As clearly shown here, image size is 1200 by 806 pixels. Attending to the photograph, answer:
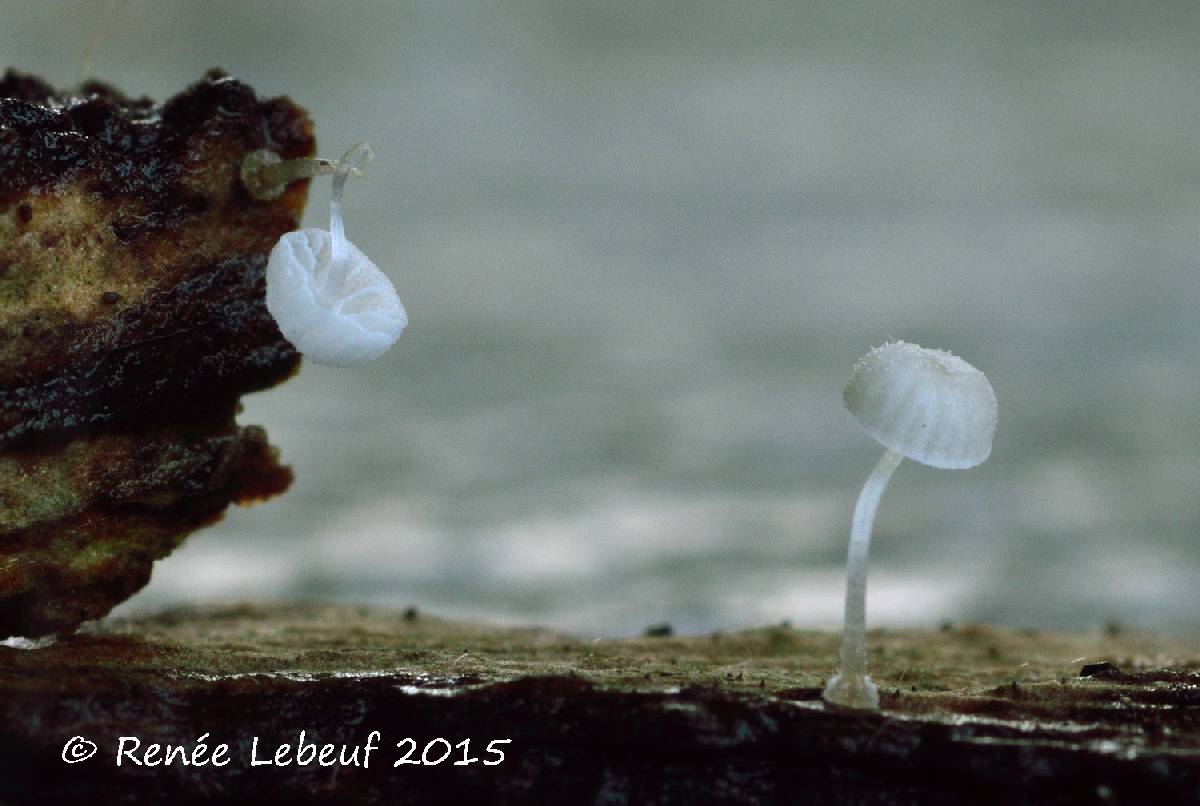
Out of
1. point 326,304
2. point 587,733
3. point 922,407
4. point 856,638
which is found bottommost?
point 587,733

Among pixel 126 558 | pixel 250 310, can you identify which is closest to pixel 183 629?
pixel 126 558

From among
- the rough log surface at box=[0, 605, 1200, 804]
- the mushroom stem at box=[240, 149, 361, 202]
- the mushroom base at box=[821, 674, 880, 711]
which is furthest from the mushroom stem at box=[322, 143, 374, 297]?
the mushroom base at box=[821, 674, 880, 711]

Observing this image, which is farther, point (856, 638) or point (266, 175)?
point (266, 175)

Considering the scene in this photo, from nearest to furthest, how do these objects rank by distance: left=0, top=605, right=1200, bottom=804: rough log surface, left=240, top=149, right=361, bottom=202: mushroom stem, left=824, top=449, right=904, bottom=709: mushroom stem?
1. left=0, top=605, right=1200, bottom=804: rough log surface
2. left=824, top=449, right=904, bottom=709: mushroom stem
3. left=240, top=149, right=361, bottom=202: mushroom stem

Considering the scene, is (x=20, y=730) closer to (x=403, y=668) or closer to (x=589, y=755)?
(x=403, y=668)

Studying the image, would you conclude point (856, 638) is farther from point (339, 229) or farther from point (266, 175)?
point (266, 175)

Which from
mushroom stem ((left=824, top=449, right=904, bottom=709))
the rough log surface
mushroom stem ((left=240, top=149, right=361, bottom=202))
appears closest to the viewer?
the rough log surface

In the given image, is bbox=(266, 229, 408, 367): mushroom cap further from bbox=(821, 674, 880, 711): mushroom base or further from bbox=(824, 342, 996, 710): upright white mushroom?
bbox=(821, 674, 880, 711): mushroom base

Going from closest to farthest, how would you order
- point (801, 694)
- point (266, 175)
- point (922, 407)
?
1. point (922, 407)
2. point (801, 694)
3. point (266, 175)

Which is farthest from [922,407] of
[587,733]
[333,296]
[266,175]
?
[266,175]
